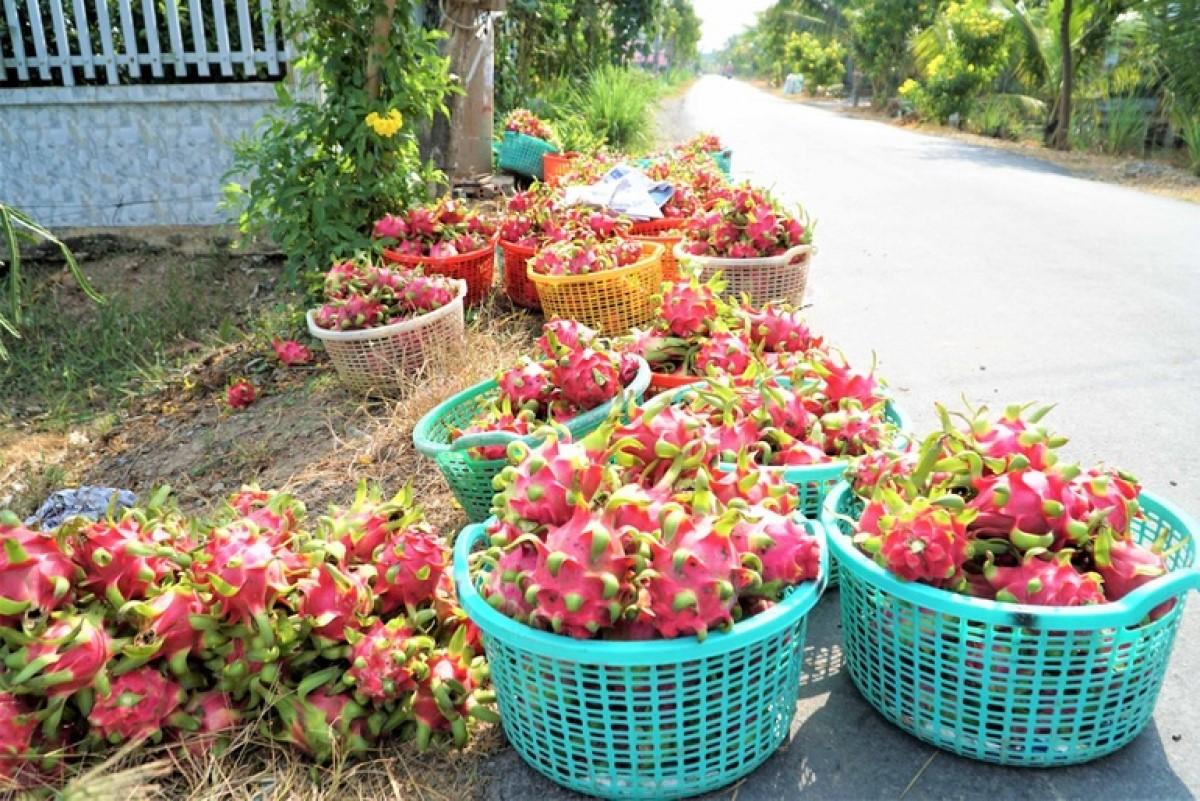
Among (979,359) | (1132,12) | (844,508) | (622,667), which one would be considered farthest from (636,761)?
(1132,12)

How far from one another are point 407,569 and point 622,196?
382 cm

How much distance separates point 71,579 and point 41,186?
6.85 metres

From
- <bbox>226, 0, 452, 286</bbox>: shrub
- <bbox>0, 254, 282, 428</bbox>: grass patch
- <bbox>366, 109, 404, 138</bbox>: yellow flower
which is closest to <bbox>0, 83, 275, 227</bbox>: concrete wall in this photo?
<bbox>0, 254, 282, 428</bbox>: grass patch

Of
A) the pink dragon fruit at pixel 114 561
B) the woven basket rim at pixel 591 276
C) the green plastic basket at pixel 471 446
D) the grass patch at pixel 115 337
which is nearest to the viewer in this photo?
the pink dragon fruit at pixel 114 561

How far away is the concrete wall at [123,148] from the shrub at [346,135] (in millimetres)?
2321

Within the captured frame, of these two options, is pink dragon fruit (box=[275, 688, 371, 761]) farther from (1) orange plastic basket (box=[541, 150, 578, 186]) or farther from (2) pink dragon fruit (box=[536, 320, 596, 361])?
(1) orange plastic basket (box=[541, 150, 578, 186])

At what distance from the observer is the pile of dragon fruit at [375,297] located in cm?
404

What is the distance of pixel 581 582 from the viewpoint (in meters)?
1.68

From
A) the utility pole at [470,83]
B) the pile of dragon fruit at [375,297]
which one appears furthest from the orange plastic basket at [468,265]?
the utility pole at [470,83]

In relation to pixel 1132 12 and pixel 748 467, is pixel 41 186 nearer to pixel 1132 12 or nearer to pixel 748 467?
pixel 748 467

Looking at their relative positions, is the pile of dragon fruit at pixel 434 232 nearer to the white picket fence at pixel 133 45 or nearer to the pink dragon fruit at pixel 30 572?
the pink dragon fruit at pixel 30 572

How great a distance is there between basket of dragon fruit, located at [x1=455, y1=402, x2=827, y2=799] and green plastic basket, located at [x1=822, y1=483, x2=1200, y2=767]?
182 mm

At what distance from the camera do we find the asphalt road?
6.35 ft

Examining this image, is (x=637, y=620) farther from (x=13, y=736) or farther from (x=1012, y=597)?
(x=13, y=736)
